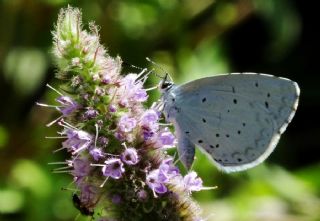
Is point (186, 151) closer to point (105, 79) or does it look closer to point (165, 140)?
point (165, 140)

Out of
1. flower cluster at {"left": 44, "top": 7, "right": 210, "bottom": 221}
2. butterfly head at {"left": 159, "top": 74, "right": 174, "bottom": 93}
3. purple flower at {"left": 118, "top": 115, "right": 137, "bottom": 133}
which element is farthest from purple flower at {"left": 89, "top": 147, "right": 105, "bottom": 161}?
butterfly head at {"left": 159, "top": 74, "right": 174, "bottom": 93}

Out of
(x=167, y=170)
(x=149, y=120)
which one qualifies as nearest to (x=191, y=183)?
(x=167, y=170)

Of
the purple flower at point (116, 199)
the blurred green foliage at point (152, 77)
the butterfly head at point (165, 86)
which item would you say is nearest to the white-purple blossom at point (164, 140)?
the purple flower at point (116, 199)

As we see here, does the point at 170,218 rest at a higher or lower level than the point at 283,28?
higher

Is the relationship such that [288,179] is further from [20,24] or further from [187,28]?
[20,24]

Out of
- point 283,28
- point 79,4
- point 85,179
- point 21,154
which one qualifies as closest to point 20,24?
point 79,4

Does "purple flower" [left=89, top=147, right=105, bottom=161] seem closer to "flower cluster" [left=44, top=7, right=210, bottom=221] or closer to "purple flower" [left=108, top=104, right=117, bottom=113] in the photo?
"flower cluster" [left=44, top=7, right=210, bottom=221]
